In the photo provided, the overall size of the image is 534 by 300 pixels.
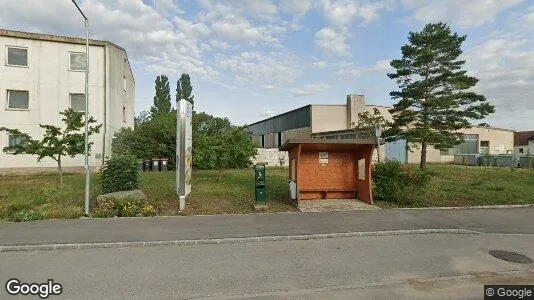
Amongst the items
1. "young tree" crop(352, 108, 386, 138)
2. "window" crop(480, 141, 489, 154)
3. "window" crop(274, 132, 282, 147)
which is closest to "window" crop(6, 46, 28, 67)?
"young tree" crop(352, 108, 386, 138)

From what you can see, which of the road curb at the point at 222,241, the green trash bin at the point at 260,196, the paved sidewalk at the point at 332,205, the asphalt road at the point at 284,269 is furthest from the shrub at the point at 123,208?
the paved sidewalk at the point at 332,205

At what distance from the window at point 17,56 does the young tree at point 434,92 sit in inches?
945

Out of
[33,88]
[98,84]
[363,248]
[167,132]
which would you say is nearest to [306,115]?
[167,132]

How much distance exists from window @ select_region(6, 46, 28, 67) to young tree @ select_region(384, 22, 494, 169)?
24014mm

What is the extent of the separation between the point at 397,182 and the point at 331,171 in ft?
7.43

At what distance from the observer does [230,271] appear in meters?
5.39

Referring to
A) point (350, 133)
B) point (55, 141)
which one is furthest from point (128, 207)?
point (350, 133)

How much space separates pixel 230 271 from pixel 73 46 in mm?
23718

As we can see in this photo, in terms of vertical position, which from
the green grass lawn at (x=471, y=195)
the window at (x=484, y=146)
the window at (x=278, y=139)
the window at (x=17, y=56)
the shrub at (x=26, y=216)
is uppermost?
the window at (x=17, y=56)

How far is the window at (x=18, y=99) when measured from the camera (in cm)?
2228

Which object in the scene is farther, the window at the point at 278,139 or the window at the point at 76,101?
the window at the point at 278,139

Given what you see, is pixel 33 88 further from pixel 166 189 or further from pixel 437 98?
pixel 437 98

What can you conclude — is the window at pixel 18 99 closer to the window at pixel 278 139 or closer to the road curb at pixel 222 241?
the road curb at pixel 222 241

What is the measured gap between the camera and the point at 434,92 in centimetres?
2061
